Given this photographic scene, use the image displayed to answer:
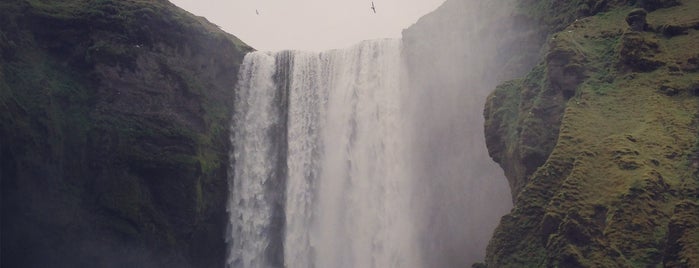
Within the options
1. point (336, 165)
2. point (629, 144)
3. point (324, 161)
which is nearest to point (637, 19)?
point (629, 144)

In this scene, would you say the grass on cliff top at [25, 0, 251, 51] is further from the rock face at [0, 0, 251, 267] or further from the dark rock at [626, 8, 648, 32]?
the dark rock at [626, 8, 648, 32]

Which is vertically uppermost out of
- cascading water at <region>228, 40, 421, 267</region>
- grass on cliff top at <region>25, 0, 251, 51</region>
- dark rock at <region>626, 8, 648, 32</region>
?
grass on cliff top at <region>25, 0, 251, 51</region>

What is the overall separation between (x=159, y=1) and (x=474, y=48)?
16.7 m

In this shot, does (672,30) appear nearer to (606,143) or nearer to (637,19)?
(637,19)

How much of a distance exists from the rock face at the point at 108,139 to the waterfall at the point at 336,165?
191cm

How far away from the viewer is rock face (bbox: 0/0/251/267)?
967 inches

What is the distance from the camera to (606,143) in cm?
1495

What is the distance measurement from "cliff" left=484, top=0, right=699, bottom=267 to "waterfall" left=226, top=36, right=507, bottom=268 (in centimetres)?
862

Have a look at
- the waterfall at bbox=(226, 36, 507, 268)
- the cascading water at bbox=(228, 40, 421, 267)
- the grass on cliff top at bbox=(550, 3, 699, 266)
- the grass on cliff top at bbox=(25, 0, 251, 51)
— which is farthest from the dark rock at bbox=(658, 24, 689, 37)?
the grass on cliff top at bbox=(25, 0, 251, 51)

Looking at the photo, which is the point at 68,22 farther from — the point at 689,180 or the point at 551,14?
the point at 689,180

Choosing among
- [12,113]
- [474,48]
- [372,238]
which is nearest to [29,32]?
[12,113]

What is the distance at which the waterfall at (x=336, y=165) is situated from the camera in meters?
27.8

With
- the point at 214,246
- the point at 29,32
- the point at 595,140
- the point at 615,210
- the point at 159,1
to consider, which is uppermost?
the point at 159,1

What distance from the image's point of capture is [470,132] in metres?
26.7
